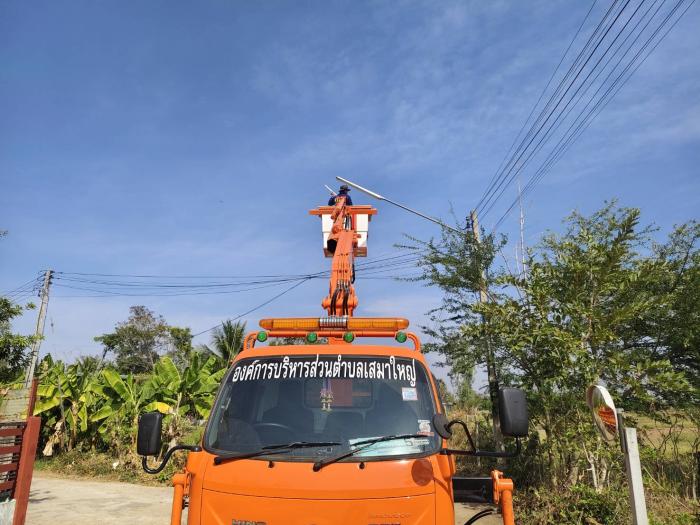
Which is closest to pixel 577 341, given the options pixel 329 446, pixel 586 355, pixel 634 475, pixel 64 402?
pixel 586 355

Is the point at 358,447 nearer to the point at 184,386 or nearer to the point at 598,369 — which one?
the point at 598,369

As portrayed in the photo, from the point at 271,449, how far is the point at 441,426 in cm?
118

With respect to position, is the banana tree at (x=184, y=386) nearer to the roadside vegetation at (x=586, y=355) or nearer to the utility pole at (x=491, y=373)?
the roadside vegetation at (x=586, y=355)

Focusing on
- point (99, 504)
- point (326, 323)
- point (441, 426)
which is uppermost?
point (326, 323)

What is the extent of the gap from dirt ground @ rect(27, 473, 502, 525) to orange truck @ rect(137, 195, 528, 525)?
5.09m


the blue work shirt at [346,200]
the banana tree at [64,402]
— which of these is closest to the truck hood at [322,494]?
the blue work shirt at [346,200]

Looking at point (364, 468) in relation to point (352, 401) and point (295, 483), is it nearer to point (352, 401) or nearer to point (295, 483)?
point (295, 483)

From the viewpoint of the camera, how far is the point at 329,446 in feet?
10.9

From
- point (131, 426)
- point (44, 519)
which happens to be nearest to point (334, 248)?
point (44, 519)

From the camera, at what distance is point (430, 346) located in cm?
1092

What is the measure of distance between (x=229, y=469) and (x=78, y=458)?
11.9 meters

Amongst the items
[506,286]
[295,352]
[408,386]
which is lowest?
[408,386]

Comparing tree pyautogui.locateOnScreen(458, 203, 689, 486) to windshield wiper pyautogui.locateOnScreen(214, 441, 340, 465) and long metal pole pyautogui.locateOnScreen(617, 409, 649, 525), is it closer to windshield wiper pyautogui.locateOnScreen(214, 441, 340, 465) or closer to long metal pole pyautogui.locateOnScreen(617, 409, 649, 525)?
long metal pole pyautogui.locateOnScreen(617, 409, 649, 525)

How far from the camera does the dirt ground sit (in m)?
7.81
